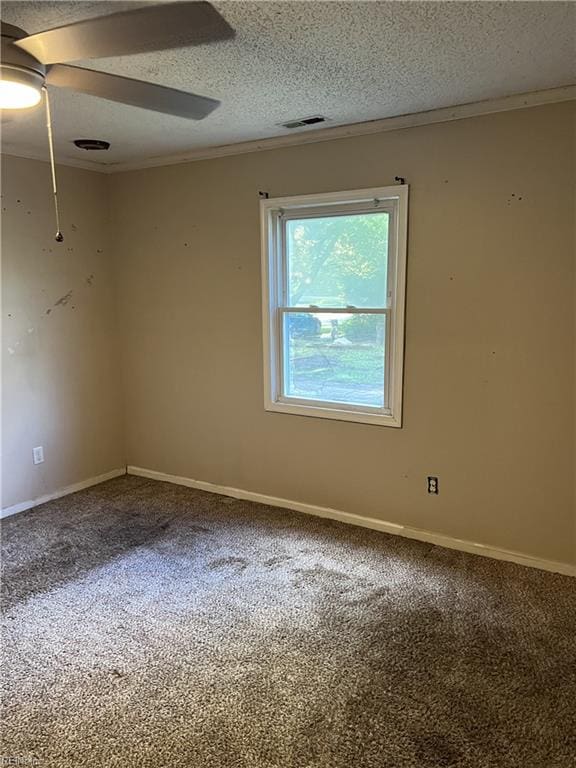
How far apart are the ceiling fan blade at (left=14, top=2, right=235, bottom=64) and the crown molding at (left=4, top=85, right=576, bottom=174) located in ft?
5.48

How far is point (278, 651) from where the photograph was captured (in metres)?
2.30

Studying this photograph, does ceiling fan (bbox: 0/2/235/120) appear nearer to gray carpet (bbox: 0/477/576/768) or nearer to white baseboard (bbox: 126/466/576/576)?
gray carpet (bbox: 0/477/576/768)

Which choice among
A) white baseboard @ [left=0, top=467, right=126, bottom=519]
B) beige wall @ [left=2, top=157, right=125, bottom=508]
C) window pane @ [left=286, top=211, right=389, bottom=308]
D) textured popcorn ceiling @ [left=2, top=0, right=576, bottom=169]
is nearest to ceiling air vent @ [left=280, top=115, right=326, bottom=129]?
textured popcorn ceiling @ [left=2, top=0, right=576, bottom=169]

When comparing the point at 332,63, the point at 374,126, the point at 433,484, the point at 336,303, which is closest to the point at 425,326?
the point at 336,303

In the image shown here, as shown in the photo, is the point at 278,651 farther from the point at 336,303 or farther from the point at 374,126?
the point at 374,126

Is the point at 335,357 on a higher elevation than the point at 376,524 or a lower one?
higher

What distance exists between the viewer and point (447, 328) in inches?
118

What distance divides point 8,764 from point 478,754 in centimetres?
149

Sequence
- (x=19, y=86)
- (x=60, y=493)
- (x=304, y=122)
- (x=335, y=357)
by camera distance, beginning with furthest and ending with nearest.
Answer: (x=60, y=493)
(x=335, y=357)
(x=304, y=122)
(x=19, y=86)

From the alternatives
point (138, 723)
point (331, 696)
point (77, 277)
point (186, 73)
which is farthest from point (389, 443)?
point (77, 277)

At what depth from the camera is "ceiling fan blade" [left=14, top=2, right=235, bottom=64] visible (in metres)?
1.26

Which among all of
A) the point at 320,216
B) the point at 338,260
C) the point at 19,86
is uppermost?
the point at 19,86

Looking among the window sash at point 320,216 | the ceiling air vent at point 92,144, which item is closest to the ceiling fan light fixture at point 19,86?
the ceiling air vent at point 92,144

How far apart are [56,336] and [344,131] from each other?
2.34 meters
